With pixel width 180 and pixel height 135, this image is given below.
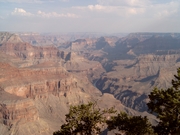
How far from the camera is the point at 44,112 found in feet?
302

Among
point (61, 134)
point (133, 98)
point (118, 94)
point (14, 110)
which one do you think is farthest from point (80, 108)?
point (118, 94)

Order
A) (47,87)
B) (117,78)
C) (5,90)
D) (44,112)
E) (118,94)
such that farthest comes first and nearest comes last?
(117,78)
(118,94)
(47,87)
(44,112)
(5,90)

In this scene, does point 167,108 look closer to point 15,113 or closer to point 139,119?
point 139,119

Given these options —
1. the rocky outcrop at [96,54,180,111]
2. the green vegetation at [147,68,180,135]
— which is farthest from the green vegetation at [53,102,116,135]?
the rocky outcrop at [96,54,180,111]

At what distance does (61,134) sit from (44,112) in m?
71.2

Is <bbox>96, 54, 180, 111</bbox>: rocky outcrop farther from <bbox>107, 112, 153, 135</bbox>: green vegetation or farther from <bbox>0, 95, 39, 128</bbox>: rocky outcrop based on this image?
<bbox>107, 112, 153, 135</bbox>: green vegetation

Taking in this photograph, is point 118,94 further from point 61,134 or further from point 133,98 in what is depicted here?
point 61,134

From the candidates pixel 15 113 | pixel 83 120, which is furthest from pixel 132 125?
pixel 15 113

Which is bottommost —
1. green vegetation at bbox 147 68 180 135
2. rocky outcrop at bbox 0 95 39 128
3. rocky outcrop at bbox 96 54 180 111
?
rocky outcrop at bbox 96 54 180 111

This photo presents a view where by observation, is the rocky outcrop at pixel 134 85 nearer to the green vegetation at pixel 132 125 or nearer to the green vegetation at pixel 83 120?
the green vegetation at pixel 132 125

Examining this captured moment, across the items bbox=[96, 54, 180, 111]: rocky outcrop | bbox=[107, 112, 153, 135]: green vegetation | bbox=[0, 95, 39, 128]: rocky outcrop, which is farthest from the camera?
bbox=[96, 54, 180, 111]: rocky outcrop

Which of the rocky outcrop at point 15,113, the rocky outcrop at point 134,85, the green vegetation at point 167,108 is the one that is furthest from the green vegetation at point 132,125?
the rocky outcrop at point 134,85

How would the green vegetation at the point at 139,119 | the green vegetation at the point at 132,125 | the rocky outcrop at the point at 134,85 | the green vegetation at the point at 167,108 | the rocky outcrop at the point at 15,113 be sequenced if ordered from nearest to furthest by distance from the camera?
the green vegetation at the point at 167,108, the green vegetation at the point at 139,119, the green vegetation at the point at 132,125, the rocky outcrop at the point at 15,113, the rocky outcrop at the point at 134,85

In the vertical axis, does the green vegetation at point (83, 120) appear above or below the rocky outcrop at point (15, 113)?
above
